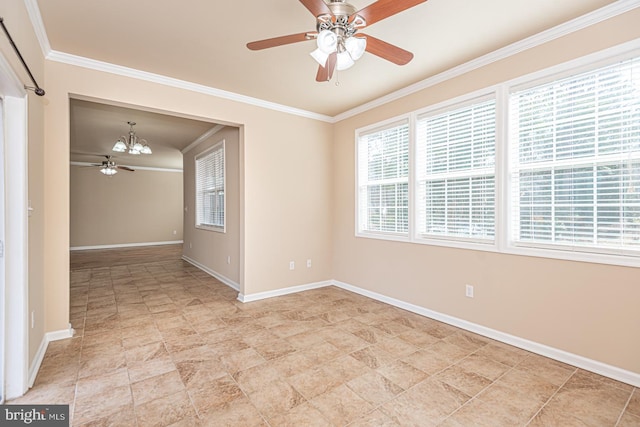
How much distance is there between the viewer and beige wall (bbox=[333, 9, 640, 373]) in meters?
2.16

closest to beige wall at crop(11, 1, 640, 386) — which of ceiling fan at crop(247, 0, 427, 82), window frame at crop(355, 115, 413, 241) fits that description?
window frame at crop(355, 115, 413, 241)

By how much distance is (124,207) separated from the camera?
30.8 feet

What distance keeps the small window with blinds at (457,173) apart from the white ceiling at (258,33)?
0.55 m

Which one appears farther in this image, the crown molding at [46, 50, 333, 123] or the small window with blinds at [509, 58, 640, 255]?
the crown molding at [46, 50, 333, 123]

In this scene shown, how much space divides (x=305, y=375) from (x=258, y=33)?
2769mm

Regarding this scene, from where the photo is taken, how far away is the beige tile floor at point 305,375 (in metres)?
1.81

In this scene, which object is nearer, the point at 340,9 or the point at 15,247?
the point at 340,9

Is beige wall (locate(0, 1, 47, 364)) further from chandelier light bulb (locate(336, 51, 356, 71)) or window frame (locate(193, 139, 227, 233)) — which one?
window frame (locate(193, 139, 227, 233))

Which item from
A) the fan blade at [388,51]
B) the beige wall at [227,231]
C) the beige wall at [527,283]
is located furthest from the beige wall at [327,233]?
the fan blade at [388,51]

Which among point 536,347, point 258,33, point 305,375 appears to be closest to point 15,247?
point 305,375

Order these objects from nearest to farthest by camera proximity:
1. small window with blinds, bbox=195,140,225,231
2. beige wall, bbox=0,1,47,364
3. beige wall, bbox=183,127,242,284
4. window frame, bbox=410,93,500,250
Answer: beige wall, bbox=0,1,47,364 < window frame, bbox=410,93,500,250 < beige wall, bbox=183,127,242,284 < small window with blinds, bbox=195,140,225,231

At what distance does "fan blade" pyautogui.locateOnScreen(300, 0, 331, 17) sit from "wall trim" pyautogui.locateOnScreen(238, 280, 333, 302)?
3.37m

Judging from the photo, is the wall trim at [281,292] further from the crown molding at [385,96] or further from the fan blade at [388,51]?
the fan blade at [388,51]

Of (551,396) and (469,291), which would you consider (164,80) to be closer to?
(469,291)
